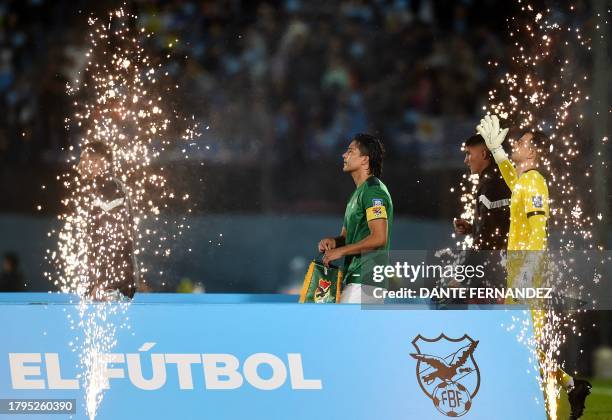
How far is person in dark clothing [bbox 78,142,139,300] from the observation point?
4.58 metres

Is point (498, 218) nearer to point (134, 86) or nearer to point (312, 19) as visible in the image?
point (134, 86)

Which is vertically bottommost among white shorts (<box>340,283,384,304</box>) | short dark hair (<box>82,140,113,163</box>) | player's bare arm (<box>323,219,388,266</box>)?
white shorts (<box>340,283,384,304</box>)

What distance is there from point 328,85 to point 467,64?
1.38m

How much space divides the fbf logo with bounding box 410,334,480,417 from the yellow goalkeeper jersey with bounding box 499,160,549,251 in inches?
34.8

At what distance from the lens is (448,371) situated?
3736mm

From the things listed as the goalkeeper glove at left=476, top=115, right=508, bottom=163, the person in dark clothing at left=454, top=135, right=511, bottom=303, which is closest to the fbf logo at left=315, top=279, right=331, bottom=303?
the person in dark clothing at left=454, top=135, right=511, bottom=303

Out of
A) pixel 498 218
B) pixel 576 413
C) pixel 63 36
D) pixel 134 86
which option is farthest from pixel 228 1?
pixel 576 413

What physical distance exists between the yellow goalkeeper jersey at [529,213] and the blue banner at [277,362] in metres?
0.75

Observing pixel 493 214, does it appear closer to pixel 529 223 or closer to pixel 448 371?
pixel 529 223

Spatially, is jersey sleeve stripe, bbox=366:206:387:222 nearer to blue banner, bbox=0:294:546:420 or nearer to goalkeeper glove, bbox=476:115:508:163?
blue banner, bbox=0:294:546:420

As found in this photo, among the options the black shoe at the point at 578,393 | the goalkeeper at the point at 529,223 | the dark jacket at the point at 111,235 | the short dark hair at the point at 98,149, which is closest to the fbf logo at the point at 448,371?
the goalkeeper at the point at 529,223

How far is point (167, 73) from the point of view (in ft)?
23.3

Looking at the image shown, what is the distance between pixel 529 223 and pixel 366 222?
2.59 feet

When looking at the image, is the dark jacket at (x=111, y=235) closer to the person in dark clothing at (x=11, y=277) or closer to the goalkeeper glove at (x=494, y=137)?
the goalkeeper glove at (x=494, y=137)
